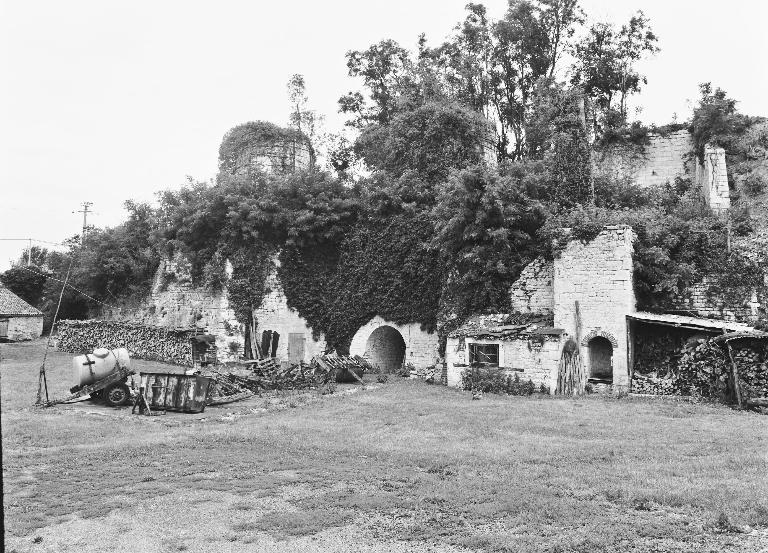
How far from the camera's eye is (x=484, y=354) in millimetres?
17328

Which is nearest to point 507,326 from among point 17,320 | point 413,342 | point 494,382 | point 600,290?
point 494,382

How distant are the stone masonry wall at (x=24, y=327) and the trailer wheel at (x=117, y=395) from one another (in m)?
23.7

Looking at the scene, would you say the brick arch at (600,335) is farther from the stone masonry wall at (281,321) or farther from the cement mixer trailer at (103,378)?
the cement mixer trailer at (103,378)

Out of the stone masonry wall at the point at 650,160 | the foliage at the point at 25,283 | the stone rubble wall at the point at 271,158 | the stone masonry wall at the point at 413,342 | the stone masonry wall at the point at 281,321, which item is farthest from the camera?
the foliage at the point at 25,283

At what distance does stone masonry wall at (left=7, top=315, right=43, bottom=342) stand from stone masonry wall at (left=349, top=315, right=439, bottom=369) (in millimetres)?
22817

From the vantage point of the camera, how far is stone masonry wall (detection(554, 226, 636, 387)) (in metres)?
16.9

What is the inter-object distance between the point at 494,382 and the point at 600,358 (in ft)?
11.6

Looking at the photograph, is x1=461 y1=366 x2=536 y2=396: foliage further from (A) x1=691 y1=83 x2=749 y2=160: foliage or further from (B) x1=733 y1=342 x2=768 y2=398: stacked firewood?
(A) x1=691 y1=83 x2=749 y2=160: foliage

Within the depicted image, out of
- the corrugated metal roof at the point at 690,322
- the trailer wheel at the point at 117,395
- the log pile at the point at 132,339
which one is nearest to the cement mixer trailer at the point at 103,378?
the trailer wheel at the point at 117,395

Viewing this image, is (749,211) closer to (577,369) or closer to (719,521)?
(577,369)

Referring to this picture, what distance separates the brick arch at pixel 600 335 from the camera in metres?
16.8

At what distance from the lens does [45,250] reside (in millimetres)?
61906

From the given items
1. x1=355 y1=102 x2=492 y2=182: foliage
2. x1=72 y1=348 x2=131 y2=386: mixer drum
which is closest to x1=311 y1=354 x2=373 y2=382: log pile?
x1=72 y1=348 x2=131 y2=386: mixer drum

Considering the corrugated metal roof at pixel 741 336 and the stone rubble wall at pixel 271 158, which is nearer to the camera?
the corrugated metal roof at pixel 741 336
